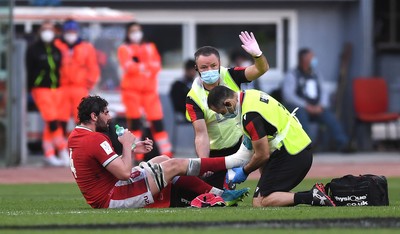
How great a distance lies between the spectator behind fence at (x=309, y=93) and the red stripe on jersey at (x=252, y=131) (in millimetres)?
10865

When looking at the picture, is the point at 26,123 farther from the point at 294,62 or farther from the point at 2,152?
the point at 294,62

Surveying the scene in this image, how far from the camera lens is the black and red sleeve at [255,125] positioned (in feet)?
36.3

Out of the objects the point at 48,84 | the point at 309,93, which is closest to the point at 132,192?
the point at 48,84

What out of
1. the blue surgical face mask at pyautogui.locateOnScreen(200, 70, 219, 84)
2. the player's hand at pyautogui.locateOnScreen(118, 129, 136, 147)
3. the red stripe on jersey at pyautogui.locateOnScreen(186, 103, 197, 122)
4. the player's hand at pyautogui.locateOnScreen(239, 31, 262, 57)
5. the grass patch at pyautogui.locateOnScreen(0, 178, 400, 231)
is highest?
the player's hand at pyautogui.locateOnScreen(239, 31, 262, 57)

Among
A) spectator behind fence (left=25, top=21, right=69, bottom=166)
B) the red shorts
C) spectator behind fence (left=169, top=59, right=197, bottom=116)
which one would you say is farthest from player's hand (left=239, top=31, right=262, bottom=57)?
spectator behind fence (left=169, top=59, right=197, bottom=116)

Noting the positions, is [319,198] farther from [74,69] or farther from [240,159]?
[74,69]

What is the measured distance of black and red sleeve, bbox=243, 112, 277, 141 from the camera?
11062mm

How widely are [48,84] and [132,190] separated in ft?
28.7

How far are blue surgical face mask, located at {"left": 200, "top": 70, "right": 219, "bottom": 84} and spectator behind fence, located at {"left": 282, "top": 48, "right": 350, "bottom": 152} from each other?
387 inches

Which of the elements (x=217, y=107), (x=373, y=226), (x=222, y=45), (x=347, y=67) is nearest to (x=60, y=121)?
(x=222, y=45)

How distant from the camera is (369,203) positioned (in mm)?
11547

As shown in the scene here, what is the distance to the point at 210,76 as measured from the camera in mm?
12195

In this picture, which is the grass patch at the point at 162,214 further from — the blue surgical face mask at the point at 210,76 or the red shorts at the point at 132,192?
the blue surgical face mask at the point at 210,76

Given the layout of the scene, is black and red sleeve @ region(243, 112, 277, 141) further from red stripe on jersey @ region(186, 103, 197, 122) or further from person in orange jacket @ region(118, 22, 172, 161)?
person in orange jacket @ region(118, 22, 172, 161)
